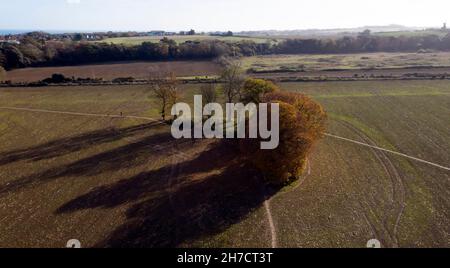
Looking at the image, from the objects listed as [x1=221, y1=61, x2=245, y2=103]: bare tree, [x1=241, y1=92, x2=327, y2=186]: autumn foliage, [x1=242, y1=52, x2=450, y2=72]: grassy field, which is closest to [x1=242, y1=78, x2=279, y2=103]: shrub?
[x1=221, y1=61, x2=245, y2=103]: bare tree

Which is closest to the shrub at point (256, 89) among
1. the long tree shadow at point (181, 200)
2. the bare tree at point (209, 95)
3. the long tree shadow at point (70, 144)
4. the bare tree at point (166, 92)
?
the bare tree at point (209, 95)

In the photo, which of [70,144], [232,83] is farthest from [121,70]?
[70,144]

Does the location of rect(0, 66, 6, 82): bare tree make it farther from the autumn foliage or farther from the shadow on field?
the autumn foliage

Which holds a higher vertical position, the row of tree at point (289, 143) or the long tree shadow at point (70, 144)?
the row of tree at point (289, 143)

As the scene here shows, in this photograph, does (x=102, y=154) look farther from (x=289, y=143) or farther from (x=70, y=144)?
(x=289, y=143)

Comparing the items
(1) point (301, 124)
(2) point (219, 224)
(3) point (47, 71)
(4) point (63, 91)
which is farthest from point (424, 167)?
(3) point (47, 71)

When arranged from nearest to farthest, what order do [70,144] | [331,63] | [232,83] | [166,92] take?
1. [70,144]
2. [166,92]
3. [232,83]
4. [331,63]

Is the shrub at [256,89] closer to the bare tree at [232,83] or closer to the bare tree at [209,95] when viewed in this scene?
the bare tree at [232,83]
